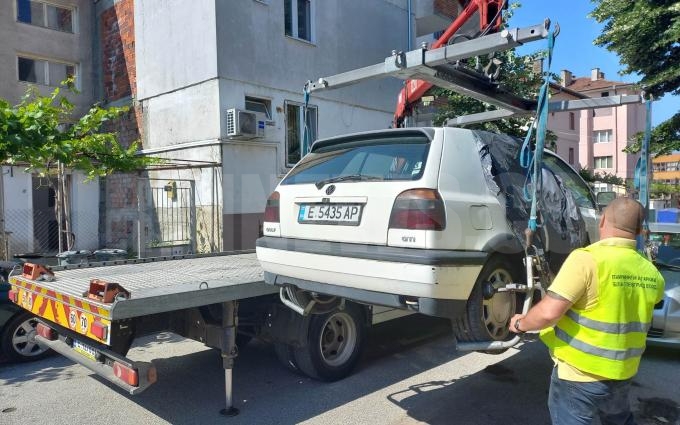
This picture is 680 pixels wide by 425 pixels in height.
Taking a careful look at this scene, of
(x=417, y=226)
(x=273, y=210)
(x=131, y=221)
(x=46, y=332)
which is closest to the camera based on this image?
(x=417, y=226)

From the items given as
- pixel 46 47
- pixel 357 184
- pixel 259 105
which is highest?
pixel 46 47

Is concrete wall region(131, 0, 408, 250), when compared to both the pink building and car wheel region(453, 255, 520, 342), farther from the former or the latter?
the pink building

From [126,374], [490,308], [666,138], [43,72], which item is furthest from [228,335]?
[43,72]

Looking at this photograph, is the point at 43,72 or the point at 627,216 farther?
the point at 43,72

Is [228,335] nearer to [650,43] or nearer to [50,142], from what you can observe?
[50,142]

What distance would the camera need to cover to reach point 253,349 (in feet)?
19.9

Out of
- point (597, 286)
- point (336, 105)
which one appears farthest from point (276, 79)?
point (597, 286)

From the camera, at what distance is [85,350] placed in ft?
13.3

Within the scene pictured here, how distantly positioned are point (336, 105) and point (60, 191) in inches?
273

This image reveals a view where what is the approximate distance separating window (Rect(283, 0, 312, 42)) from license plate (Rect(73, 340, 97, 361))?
9637 mm

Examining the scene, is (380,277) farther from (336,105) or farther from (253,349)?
(336,105)

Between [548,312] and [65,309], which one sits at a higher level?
[548,312]

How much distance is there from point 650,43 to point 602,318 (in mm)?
9511

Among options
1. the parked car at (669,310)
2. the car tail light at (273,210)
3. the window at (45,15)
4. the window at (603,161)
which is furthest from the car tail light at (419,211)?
the window at (603,161)
